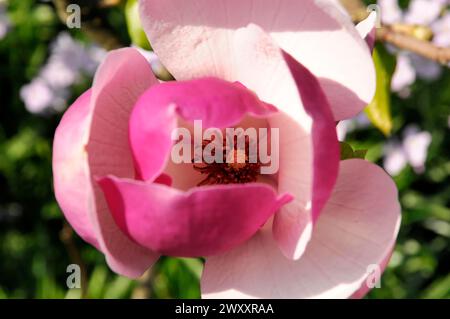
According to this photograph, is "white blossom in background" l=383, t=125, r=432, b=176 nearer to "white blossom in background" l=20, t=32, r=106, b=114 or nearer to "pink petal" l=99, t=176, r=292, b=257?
"white blossom in background" l=20, t=32, r=106, b=114

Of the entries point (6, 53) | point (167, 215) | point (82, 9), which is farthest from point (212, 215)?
point (6, 53)

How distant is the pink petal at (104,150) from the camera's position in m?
0.48

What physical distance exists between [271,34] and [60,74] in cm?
124

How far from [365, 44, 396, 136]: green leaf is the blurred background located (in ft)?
1.89

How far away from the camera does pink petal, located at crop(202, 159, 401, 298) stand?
51 centimetres

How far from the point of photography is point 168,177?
1.66ft

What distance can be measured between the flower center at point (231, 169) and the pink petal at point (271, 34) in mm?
76

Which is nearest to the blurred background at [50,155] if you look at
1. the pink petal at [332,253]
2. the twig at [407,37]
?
the twig at [407,37]

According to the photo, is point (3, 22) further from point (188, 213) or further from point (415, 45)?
point (188, 213)

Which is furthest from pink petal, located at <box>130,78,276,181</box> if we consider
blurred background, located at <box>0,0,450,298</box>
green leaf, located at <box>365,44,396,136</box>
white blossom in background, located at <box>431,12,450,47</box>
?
white blossom in background, located at <box>431,12,450,47</box>

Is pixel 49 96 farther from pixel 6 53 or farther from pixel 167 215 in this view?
pixel 167 215

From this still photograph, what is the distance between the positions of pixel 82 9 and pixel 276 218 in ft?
0.98

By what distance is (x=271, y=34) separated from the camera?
506mm

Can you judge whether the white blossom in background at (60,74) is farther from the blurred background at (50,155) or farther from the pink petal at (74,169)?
the pink petal at (74,169)
